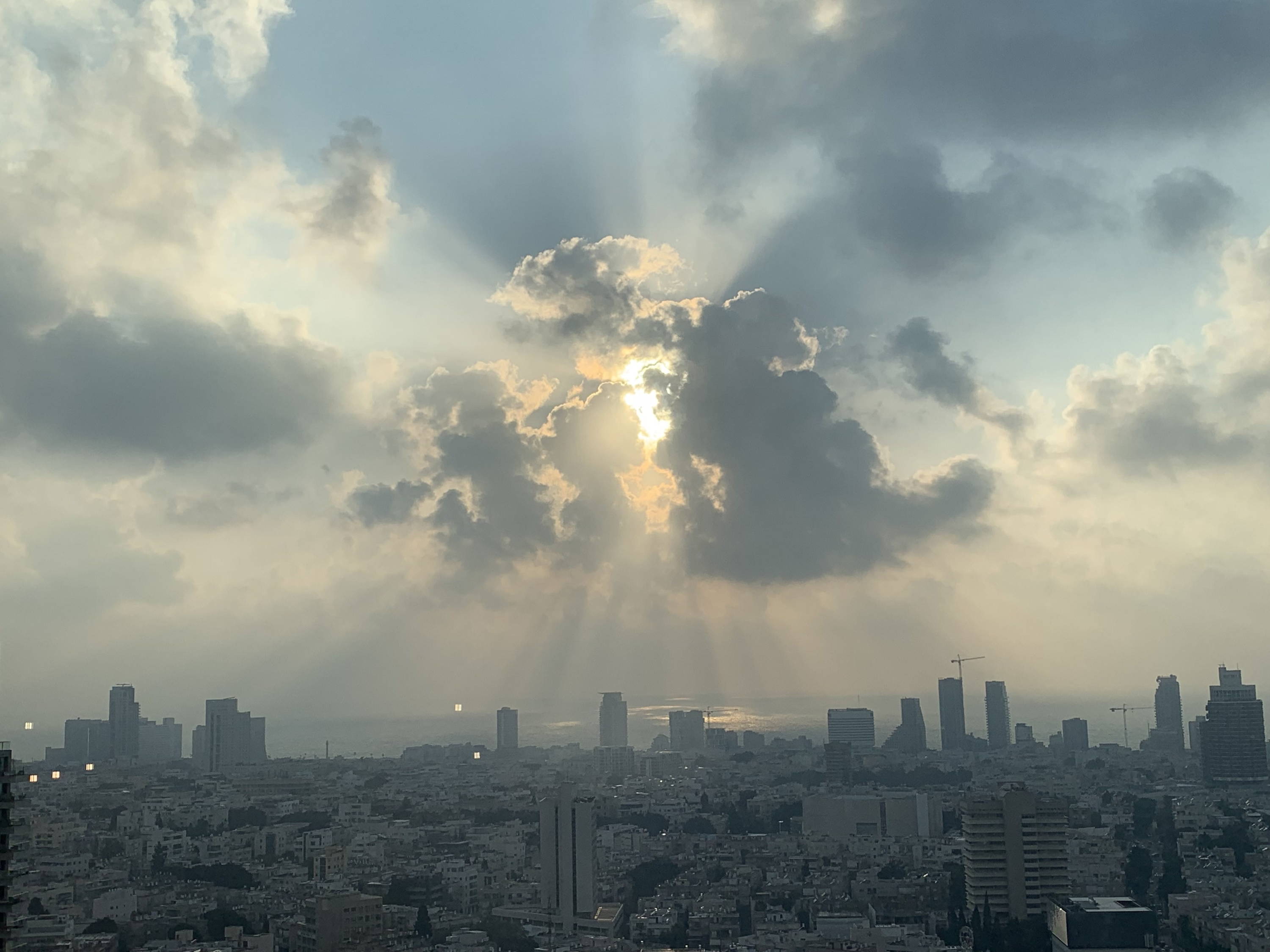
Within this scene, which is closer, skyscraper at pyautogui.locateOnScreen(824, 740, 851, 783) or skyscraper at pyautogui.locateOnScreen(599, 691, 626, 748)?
skyscraper at pyautogui.locateOnScreen(824, 740, 851, 783)

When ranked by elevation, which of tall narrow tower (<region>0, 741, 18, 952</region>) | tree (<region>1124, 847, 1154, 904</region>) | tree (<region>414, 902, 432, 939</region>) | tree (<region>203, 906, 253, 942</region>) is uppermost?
tall narrow tower (<region>0, 741, 18, 952</region>)

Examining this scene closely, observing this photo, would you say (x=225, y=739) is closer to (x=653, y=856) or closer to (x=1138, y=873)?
(x=653, y=856)

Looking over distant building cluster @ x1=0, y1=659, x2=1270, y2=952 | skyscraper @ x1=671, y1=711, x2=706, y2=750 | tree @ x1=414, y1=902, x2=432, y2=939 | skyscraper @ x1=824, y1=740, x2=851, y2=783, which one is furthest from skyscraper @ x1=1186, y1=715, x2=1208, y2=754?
tree @ x1=414, y1=902, x2=432, y2=939

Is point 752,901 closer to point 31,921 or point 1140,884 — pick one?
point 1140,884

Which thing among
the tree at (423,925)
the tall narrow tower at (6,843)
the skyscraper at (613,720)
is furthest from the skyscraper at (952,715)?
the tall narrow tower at (6,843)

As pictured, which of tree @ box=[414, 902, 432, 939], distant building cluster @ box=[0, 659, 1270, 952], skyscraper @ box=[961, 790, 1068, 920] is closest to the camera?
distant building cluster @ box=[0, 659, 1270, 952]

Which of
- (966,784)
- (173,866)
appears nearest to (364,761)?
(966,784)

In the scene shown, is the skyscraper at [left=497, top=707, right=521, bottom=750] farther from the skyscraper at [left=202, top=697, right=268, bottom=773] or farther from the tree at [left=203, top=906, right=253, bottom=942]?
the tree at [left=203, top=906, right=253, bottom=942]
